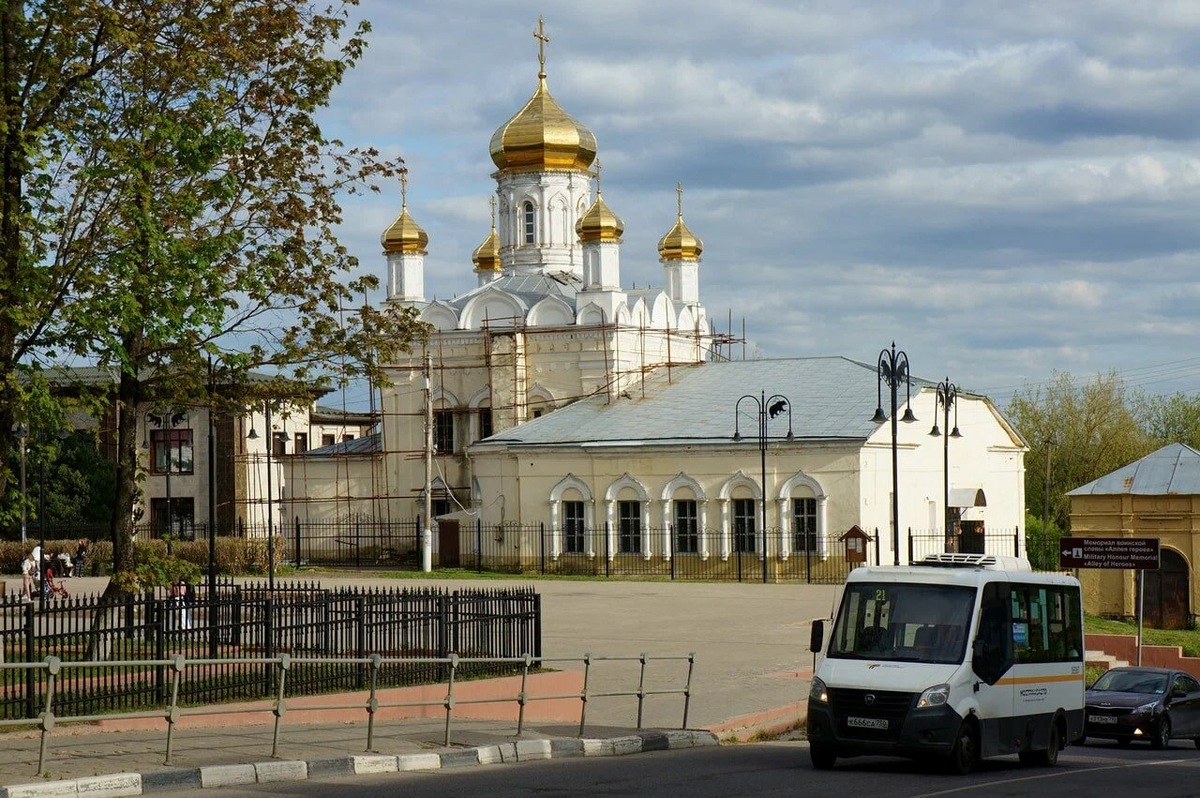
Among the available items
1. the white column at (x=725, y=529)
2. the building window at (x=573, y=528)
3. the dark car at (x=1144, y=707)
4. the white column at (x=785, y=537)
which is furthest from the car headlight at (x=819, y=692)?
the building window at (x=573, y=528)

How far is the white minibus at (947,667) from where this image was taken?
15.8m

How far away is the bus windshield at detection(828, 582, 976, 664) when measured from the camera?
53.7 ft

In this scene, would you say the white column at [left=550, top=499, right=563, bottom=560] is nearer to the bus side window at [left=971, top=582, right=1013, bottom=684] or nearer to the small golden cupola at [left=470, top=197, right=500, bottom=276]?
the small golden cupola at [left=470, top=197, right=500, bottom=276]

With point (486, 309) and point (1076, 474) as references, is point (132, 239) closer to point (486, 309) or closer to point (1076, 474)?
point (486, 309)

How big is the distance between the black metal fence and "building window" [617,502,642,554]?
28.8 m

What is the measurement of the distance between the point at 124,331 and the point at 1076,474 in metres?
63.6

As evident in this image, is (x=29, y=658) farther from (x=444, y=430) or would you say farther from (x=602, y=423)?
(x=444, y=430)

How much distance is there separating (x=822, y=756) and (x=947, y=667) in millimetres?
1506

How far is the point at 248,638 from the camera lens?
18.6m

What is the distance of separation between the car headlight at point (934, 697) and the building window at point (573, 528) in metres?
35.8

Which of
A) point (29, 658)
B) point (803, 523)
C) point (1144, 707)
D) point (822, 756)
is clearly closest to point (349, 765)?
point (29, 658)

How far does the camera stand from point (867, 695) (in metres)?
15.8

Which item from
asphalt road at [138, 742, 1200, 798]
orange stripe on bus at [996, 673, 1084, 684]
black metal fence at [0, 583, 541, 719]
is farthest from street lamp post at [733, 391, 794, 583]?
asphalt road at [138, 742, 1200, 798]

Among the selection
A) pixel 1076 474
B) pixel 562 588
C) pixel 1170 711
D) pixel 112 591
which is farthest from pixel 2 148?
pixel 1076 474
